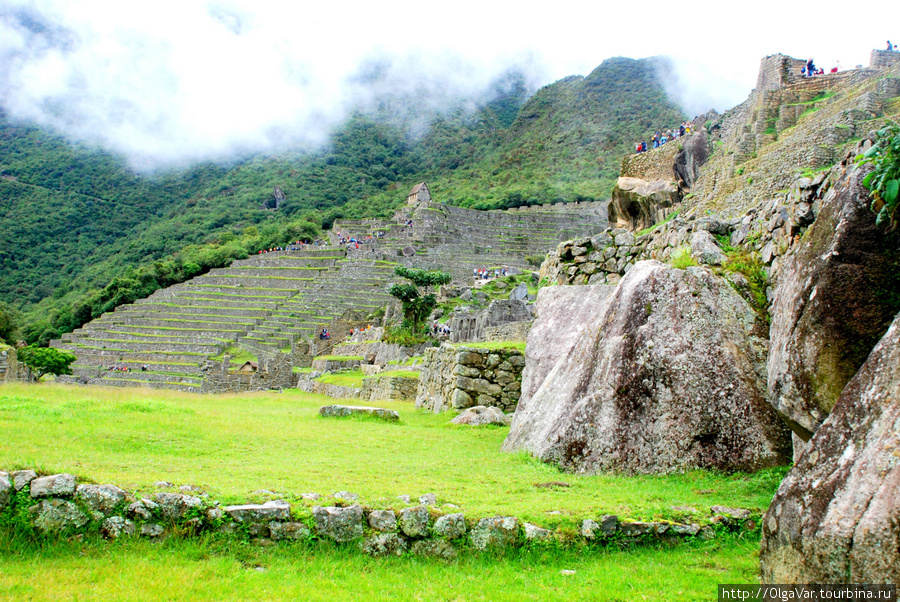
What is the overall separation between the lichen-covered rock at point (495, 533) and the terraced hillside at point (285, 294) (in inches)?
1389

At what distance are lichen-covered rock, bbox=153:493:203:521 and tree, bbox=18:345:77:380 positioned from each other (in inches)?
1312

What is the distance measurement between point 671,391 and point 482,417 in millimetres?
5422

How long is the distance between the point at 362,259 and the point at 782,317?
5580cm

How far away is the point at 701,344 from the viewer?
253 inches

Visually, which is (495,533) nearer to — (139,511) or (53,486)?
(139,511)

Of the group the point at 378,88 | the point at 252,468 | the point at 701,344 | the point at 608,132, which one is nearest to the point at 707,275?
the point at 701,344

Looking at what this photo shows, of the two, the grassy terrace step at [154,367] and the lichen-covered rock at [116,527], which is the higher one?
the lichen-covered rock at [116,527]

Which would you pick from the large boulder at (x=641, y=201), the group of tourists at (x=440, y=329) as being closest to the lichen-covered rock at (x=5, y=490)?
the large boulder at (x=641, y=201)

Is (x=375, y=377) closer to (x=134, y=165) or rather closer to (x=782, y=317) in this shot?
(x=782, y=317)

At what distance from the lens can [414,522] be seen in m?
4.70

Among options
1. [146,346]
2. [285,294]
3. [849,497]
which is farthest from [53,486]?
[285,294]

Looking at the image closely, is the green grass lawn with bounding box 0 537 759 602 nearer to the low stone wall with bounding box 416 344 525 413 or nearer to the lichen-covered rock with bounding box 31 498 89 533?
the lichen-covered rock with bounding box 31 498 89 533

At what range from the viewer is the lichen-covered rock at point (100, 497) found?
4.52 meters

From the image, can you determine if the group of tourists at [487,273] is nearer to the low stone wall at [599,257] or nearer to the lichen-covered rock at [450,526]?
the low stone wall at [599,257]
